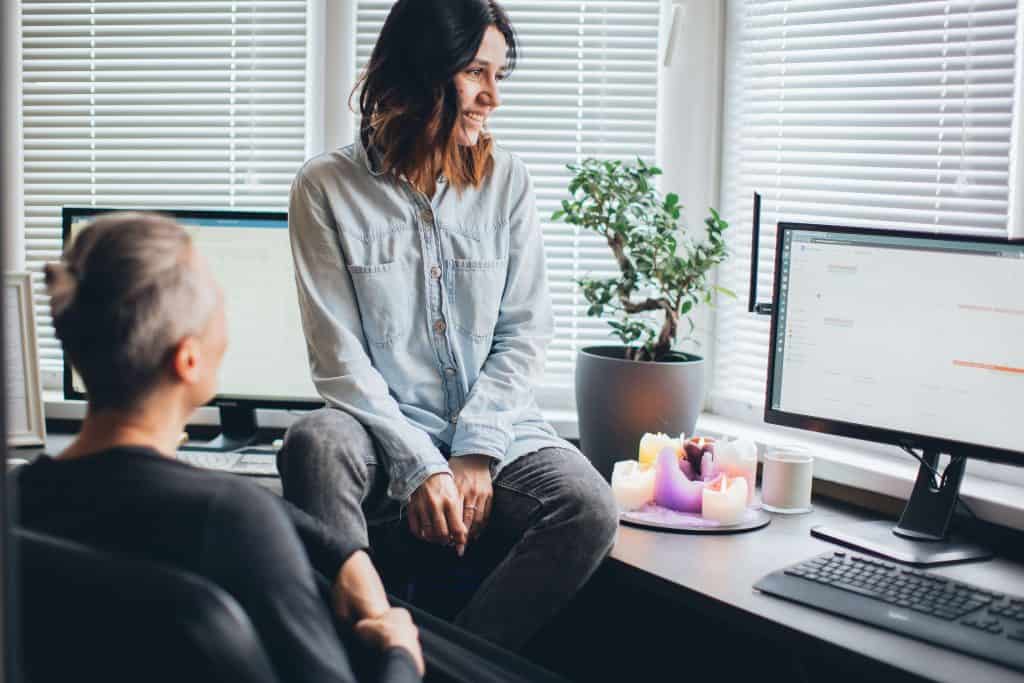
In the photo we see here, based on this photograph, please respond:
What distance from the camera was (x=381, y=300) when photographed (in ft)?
6.98

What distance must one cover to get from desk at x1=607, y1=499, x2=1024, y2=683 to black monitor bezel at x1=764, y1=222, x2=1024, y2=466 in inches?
7.0

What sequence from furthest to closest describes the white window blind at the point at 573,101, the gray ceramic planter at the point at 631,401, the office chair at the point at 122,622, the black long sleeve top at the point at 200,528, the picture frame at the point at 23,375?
the white window blind at the point at 573,101 < the picture frame at the point at 23,375 < the gray ceramic planter at the point at 631,401 < the black long sleeve top at the point at 200,528 < the office chair at the point at 122,622

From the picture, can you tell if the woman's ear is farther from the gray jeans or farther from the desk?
the desk

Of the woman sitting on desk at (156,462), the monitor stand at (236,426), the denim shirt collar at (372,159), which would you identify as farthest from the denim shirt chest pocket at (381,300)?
the woman sitting on desk at (156,462)

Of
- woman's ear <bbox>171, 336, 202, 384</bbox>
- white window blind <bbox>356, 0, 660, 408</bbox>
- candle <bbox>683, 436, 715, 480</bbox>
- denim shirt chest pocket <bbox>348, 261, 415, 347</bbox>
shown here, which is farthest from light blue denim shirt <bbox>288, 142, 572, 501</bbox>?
woman's ear <bbox>171, 336, 202, 384</bbox>

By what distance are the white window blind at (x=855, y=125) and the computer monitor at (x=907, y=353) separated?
329mm

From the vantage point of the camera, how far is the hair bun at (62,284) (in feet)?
3.59

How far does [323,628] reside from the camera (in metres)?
1.14

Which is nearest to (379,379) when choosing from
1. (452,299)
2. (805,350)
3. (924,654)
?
(452,299)

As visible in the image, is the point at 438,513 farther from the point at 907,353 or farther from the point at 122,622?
the point at 122,622

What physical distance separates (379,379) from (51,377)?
44.5 inches

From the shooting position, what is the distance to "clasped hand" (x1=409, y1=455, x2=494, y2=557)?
196 centimetres

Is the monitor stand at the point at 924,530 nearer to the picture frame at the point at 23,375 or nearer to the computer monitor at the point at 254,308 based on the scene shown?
the computer monitor at the point at 254,308

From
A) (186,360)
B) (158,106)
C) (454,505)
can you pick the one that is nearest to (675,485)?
(454,505)
